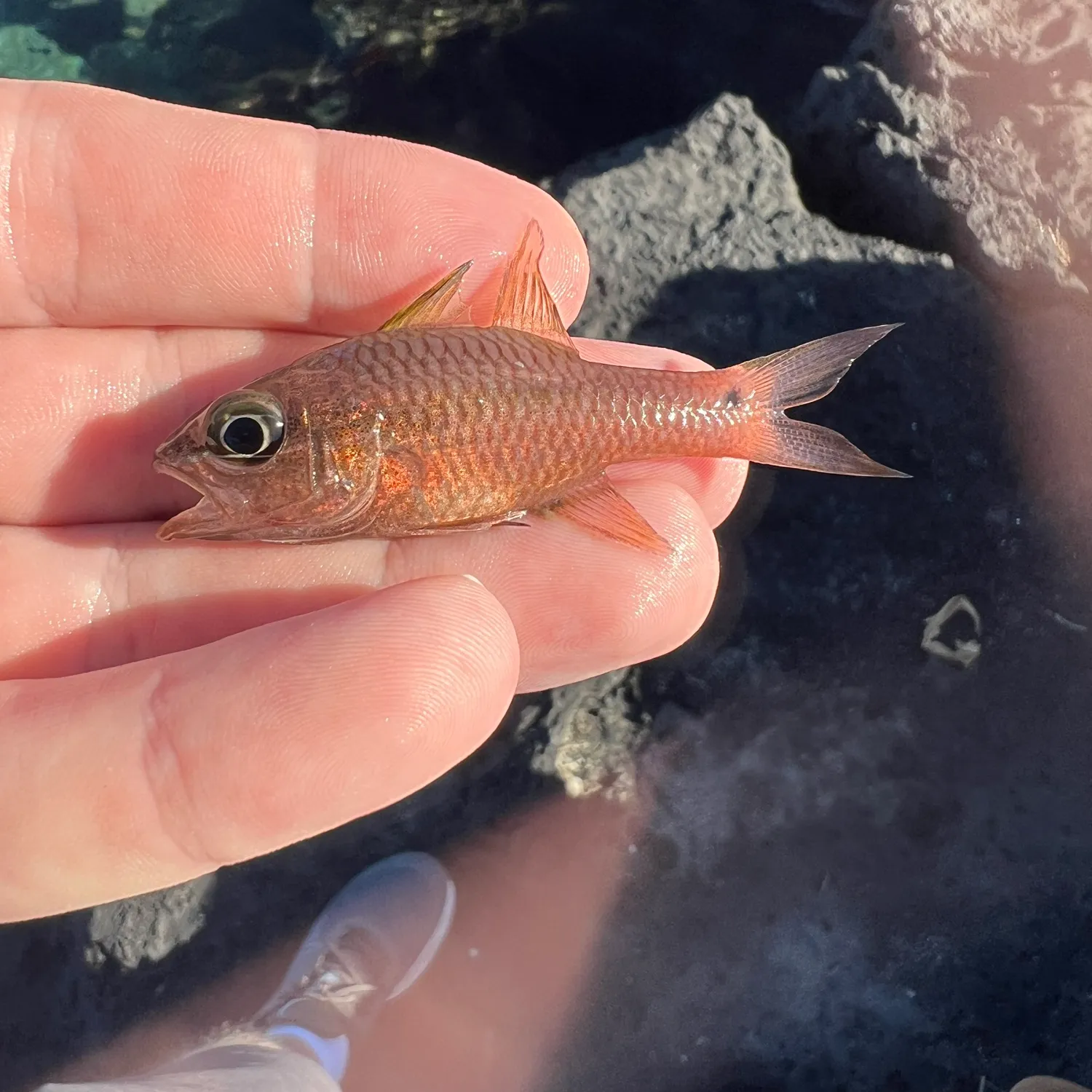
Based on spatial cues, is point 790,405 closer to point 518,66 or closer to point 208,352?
point 208,352

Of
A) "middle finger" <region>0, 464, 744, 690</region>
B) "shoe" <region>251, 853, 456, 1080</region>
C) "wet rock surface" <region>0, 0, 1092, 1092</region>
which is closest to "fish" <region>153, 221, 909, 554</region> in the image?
"middle finger" <region>0, 464, 744, 690</region>

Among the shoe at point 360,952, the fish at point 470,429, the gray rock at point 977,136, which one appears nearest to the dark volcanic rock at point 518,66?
the gray rock at point 977,136

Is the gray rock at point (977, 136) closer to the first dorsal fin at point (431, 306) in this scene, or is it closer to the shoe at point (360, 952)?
the first dorsal fin at point (431, 306)

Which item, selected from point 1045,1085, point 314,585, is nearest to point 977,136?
point 314,585

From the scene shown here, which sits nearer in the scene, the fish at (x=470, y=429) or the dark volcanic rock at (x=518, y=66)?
the fish at (x=470, y=429)

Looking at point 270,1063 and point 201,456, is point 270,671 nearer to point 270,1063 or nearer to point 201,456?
point 201,456

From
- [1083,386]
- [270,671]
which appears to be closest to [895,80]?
[1083,386]
